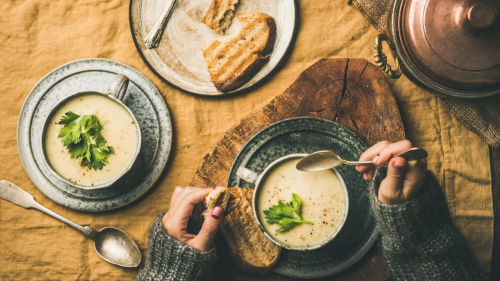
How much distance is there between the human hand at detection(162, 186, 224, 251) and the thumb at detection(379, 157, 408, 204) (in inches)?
21.4

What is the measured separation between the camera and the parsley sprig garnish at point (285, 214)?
1.20 metres

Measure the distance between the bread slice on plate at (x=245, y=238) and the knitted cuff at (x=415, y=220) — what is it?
397 mm

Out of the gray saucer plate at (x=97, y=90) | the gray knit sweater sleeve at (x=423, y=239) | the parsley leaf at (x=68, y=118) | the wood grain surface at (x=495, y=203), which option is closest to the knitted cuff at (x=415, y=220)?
the gray knit sweater sleeve at (x=423, y=239)

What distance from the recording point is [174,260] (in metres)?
1.25

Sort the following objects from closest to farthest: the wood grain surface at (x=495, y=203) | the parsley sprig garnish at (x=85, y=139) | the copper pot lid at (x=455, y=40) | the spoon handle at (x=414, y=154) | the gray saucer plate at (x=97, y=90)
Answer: the spoon handle at (x=414, y=154) → the copper pot lid at (x=455, y=40) → the parsley sprig garnish at (x=85, y=139) → the gray saucer plate at (x=97, y=90) → the wood grain surface at (x=495, y=203)

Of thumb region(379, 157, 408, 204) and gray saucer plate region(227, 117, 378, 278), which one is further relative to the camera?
gray saucer plate region(227, 117, 378, 278)

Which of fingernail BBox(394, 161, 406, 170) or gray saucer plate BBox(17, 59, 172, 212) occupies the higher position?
fingernail BBox(394, 161, 406, 170)

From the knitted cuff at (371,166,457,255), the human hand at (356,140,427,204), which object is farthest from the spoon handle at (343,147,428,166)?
the knitted cuff at (371,166,457,255)

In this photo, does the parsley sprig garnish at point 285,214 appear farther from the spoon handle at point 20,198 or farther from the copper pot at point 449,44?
the spoon handle at point 20,198

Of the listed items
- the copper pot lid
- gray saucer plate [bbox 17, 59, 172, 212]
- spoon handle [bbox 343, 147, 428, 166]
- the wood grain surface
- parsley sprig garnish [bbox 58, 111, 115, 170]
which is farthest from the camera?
the wood grain surface

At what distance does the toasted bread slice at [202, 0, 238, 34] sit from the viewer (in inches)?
58.0

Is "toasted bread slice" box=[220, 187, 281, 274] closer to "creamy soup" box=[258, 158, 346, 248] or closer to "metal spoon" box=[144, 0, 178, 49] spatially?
"creamy soup" box=[258, 158, 346, 248]

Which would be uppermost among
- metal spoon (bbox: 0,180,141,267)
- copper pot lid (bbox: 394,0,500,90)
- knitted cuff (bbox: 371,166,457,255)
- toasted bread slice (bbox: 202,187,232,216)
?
copper pot lid (bbox: 394,0,500,90)

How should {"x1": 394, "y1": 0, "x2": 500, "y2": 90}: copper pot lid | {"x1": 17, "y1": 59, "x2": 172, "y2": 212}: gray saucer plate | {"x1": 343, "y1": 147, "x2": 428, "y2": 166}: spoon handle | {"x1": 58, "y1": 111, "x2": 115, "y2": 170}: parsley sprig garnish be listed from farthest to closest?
{"x1": 17, "y1": 59, "x2": 172, "y2": 212}: gray saucer plate, {"x1": 58, "y1": 111, "x2": 115, "y2": 170}: parsley sprig garnish, {"x1": 394, "y1": 0, "x2": 500, "y2": 90}: copper pot lid, {"x1": 343, "y1": 147, "x2": 428, "y2": 166}: spoon handle
